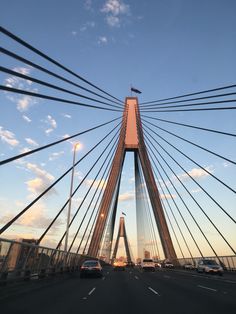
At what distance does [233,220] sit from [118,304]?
17.7 meters

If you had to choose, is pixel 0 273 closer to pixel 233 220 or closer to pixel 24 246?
pixel 24 246

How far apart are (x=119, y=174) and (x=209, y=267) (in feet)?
49.6

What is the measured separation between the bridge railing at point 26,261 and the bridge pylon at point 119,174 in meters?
14.2

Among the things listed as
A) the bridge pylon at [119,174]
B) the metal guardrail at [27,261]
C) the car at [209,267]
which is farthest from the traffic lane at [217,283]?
the bridge pylon at [119,174]

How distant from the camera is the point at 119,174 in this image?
45.1 meters

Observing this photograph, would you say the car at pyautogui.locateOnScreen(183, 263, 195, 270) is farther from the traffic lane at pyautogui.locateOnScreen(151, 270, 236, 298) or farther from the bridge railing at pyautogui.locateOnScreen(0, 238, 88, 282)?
the bridge railing at pyautogui.locateOnScreen(0, 238, 88, 282)

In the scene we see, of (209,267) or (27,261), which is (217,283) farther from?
(209,267)

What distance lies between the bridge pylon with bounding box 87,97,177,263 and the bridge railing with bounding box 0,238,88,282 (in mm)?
14161

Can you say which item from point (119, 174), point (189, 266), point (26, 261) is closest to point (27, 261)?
point (26, 261)

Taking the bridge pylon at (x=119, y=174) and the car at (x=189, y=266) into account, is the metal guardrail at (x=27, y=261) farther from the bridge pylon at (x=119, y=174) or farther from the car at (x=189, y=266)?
the car at (x=189, y=266)

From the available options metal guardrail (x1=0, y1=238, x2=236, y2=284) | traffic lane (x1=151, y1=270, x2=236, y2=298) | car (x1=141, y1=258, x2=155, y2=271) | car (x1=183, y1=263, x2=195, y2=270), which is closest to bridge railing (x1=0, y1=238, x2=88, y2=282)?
metal guardrail (x1=0, y1=238, x2=236, y2=284)

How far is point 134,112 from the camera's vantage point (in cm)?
4581

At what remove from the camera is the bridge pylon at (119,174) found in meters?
43.1

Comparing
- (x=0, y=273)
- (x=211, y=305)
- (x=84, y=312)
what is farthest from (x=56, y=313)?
(x=0, y=273)
